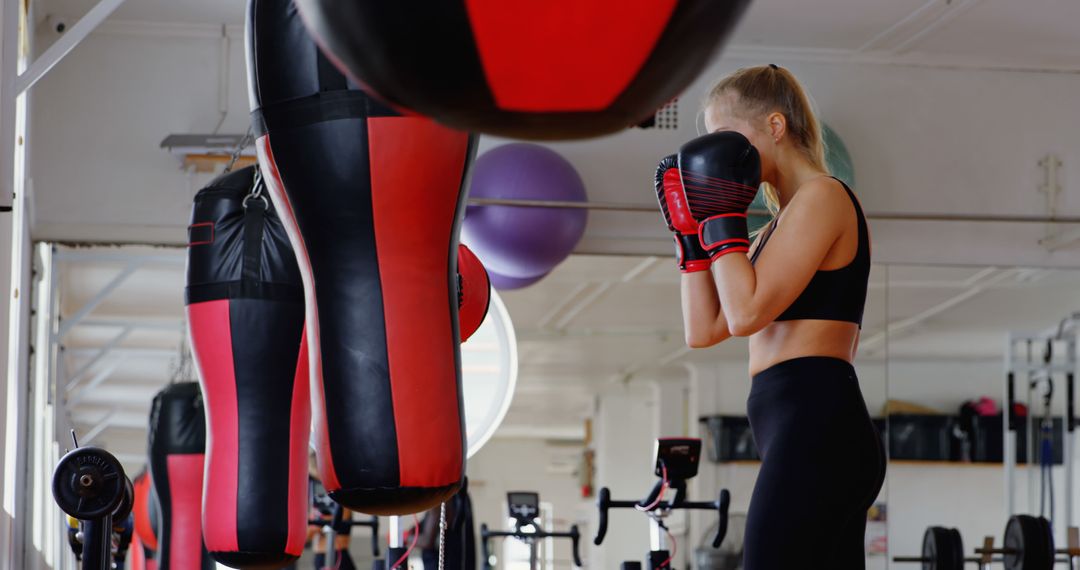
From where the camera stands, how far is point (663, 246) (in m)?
6.00

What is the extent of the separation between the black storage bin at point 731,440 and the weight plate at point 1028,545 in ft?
7.86

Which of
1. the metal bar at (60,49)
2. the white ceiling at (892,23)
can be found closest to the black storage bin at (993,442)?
the white ceiling at (892,23)

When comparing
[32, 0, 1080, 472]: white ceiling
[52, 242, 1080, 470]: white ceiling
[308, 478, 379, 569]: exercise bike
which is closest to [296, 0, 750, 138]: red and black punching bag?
[32, 0, 1080, 472]: white ceiling

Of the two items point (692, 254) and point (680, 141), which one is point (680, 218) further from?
point (680, 141)

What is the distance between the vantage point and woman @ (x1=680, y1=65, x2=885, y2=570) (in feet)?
5.64

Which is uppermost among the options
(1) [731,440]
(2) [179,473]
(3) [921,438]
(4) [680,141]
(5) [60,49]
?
(4) [680,141]

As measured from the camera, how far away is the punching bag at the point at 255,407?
187 centimetres

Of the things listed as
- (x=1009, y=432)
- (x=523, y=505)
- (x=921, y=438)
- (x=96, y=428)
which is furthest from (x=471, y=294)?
(x=96, y=428)

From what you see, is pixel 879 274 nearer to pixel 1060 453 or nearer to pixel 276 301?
pixel 1060 453

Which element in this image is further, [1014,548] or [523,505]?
[1014,548]

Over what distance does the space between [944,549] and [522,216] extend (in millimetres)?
2829

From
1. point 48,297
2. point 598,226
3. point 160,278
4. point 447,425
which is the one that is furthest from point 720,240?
point 160,278

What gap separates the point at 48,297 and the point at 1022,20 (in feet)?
16.8

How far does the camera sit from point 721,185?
1.75 m
